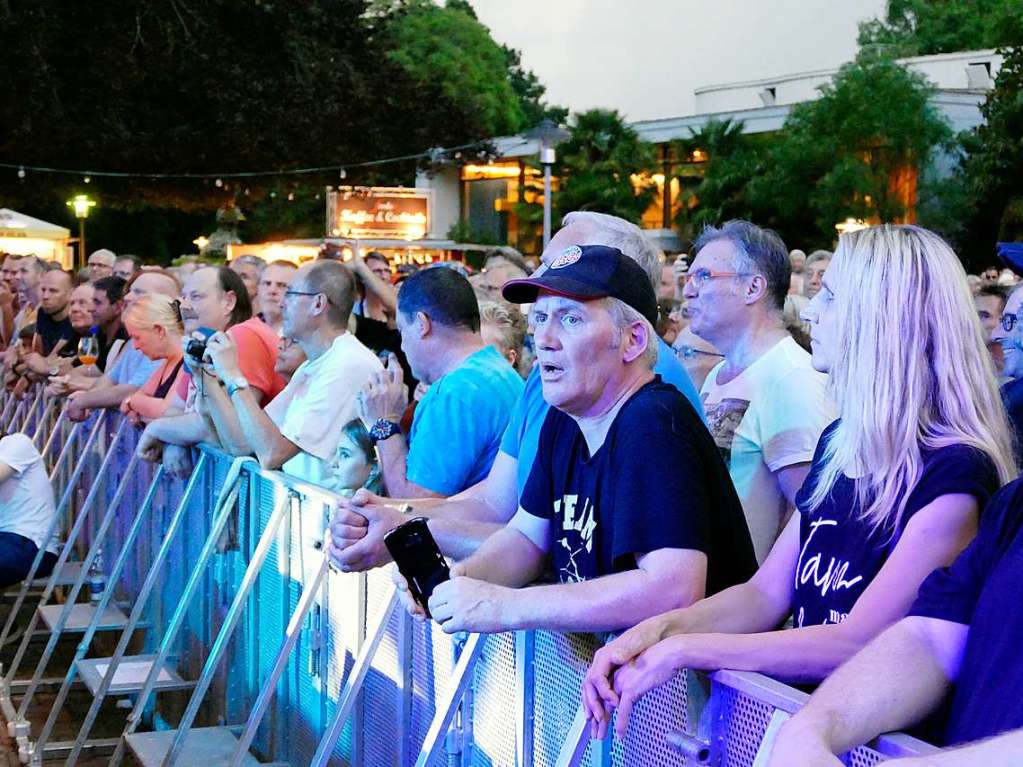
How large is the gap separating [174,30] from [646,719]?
2861 cm

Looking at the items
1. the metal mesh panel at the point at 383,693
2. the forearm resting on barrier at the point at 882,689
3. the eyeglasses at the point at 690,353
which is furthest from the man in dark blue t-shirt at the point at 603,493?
the eyeglasses at the point at 690,353

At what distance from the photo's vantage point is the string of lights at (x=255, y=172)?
29344 millimetres

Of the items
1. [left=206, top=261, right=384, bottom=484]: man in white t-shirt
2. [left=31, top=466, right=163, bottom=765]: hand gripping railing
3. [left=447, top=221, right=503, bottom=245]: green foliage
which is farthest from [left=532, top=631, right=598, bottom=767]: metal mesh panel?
[left=447, top=221, right=503, bottom=245]: green foliage

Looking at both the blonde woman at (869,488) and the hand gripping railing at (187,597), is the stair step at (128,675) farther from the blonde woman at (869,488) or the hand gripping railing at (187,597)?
the blonde woman at (869,488)

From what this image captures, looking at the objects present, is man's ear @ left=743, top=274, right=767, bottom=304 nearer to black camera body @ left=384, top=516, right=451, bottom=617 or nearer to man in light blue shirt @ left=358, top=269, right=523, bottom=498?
man in light blue shirt @ left=358, top=269, right=523, bottom=498

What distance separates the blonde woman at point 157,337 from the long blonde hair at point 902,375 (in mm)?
5309

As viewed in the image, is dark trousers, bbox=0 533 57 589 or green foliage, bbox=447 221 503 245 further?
green foliage, bbox=447 221 503 245

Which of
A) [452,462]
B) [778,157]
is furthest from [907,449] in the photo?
[778,157]

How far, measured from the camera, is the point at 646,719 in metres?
2.83

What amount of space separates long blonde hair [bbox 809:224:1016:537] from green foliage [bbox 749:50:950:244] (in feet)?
159

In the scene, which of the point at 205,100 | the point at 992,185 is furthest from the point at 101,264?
the point at 992,185

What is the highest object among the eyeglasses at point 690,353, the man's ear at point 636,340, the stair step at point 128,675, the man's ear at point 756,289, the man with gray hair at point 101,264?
the man's ear at point 756,289

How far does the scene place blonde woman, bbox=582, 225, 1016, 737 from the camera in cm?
255

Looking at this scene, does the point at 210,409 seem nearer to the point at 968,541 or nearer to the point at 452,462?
the point at 452,462
